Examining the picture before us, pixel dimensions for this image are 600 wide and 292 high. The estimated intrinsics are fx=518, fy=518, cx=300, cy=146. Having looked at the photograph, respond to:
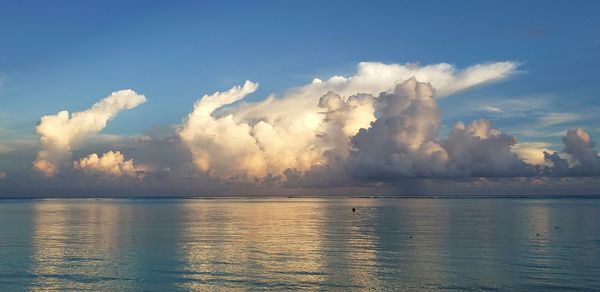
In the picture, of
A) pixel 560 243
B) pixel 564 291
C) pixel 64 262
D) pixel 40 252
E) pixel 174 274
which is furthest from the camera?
pixel 560 243

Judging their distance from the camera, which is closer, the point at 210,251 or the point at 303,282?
the point at 303,282

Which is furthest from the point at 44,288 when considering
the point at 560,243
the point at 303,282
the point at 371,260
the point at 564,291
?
the point at 560,243

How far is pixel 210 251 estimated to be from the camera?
202 ft

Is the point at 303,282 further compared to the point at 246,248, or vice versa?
the point at 246,248

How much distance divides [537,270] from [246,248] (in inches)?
1295

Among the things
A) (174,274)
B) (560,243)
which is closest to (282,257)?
(174,274)

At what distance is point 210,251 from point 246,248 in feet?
15.9

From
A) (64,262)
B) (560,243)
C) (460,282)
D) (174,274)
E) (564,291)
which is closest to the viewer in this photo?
(564,291)

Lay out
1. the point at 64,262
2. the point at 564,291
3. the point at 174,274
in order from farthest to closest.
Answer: the point at 64,262 < the point at 174,274 < the point at 564,291

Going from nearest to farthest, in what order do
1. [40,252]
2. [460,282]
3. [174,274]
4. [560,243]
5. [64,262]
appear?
[460,282], [174,274], [64,262], [40,252], [560,243]

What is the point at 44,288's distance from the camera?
1630 inches

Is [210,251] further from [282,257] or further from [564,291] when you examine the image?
[564,291]

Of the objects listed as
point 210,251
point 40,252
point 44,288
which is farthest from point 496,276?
point 40,252

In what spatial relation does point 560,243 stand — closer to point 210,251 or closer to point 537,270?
point 537,270
